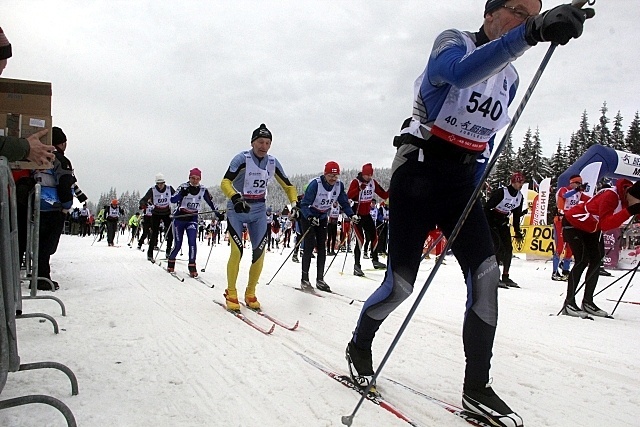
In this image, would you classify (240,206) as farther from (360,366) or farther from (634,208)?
(634,208)

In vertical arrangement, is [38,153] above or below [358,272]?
above

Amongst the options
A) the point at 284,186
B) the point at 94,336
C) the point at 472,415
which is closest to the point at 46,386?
the point at 94,336

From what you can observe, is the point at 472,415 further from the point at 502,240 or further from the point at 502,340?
the point at 502,240

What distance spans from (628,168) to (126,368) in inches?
583

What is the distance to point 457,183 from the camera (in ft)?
8.38

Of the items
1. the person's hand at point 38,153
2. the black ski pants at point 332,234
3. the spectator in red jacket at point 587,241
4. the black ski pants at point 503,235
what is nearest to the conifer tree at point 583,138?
the black ski pants at point 332,234

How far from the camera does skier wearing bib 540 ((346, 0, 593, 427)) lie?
2305mm

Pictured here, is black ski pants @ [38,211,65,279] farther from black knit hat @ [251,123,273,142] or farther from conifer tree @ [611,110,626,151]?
conifer tree @ [611,110,626,151]

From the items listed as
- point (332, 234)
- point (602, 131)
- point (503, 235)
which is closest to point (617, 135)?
point (602, 131)

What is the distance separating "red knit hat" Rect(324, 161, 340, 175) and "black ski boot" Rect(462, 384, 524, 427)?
607 cm

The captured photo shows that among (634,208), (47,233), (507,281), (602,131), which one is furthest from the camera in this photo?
(602,131)

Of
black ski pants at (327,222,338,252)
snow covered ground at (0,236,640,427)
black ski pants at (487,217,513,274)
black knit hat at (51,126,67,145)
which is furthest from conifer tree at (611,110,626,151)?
black knit hat at (51,126,67,145)

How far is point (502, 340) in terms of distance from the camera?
4.21 m

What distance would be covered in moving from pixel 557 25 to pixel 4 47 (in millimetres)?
2582
